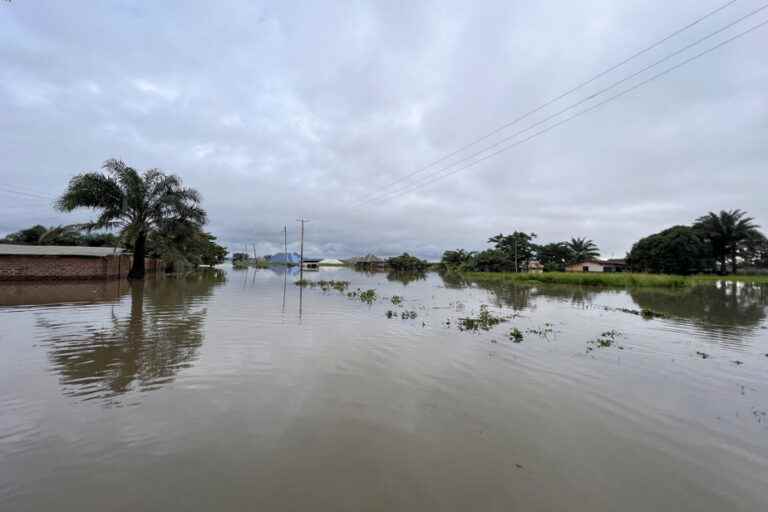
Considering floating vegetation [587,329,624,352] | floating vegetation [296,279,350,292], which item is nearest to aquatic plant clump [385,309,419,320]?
floating vegetation [587,329,624,352]

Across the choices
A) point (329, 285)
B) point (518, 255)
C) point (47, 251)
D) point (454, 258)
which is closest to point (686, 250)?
point (518, 255)

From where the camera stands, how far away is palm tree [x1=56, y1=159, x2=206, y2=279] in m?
23.9

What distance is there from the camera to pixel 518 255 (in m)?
59.6

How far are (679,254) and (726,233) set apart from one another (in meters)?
12.5

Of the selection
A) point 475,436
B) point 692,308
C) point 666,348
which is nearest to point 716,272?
point 692,308

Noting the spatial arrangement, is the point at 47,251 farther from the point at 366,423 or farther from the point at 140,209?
the point at 366,423

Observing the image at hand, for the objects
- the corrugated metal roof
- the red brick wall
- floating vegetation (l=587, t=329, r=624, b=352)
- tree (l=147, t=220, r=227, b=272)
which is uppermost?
tree (l=147, t=220, r=227, b=272)

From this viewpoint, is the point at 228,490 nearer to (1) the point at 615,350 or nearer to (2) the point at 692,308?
(1) the point at 615,350

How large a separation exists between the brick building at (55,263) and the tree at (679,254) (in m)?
66.5

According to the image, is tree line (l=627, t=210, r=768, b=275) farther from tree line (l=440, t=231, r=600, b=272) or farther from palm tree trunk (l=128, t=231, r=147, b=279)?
palm tree trunk (l=128, t=231, r=147, b=279)

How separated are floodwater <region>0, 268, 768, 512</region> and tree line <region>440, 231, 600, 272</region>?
5119 cm

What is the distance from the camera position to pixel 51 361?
19.0 ft

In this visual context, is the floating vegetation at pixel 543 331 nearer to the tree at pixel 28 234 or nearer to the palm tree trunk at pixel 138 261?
the palm tree trunk at pixel 138 261

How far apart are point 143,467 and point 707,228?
74.2m
